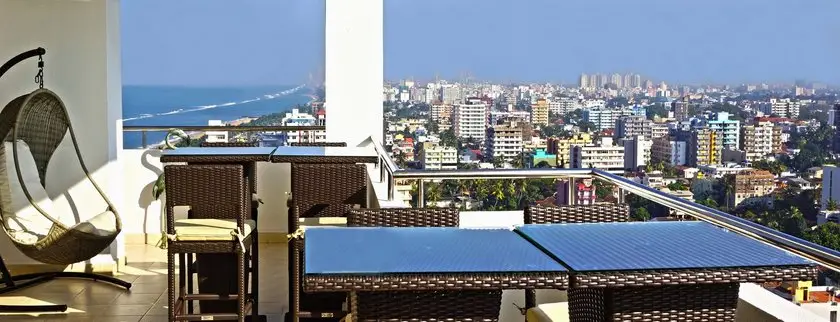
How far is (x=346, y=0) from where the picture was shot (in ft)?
25.4

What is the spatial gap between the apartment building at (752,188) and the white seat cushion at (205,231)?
3065 mm

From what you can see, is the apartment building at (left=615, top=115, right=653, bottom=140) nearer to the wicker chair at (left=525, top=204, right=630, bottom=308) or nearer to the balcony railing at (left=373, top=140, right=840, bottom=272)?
the balcony railing at (left=373, top=140, right=840, bottom=272)

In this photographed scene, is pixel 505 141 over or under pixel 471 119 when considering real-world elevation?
under

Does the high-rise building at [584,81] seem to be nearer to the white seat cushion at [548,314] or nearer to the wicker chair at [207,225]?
the wicker chair at [207,225]

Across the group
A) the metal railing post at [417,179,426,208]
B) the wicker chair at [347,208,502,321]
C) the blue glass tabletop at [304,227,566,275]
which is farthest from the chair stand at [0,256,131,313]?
the wicker chair at [347,208,502,321]

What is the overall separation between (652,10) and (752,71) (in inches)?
190

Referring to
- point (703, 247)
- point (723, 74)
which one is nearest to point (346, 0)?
point (703, 247)

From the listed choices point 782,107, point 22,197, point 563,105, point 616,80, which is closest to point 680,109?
point 782,107

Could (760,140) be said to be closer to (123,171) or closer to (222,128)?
(222,128)

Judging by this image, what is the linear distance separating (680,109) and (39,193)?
6259 millimetres

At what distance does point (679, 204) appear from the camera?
3.24 metres

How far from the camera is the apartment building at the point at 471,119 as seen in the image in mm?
8305

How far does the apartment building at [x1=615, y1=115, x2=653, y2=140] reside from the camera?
26.9 feet

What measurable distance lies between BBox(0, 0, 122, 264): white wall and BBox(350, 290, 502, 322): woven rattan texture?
5018 millimetres
